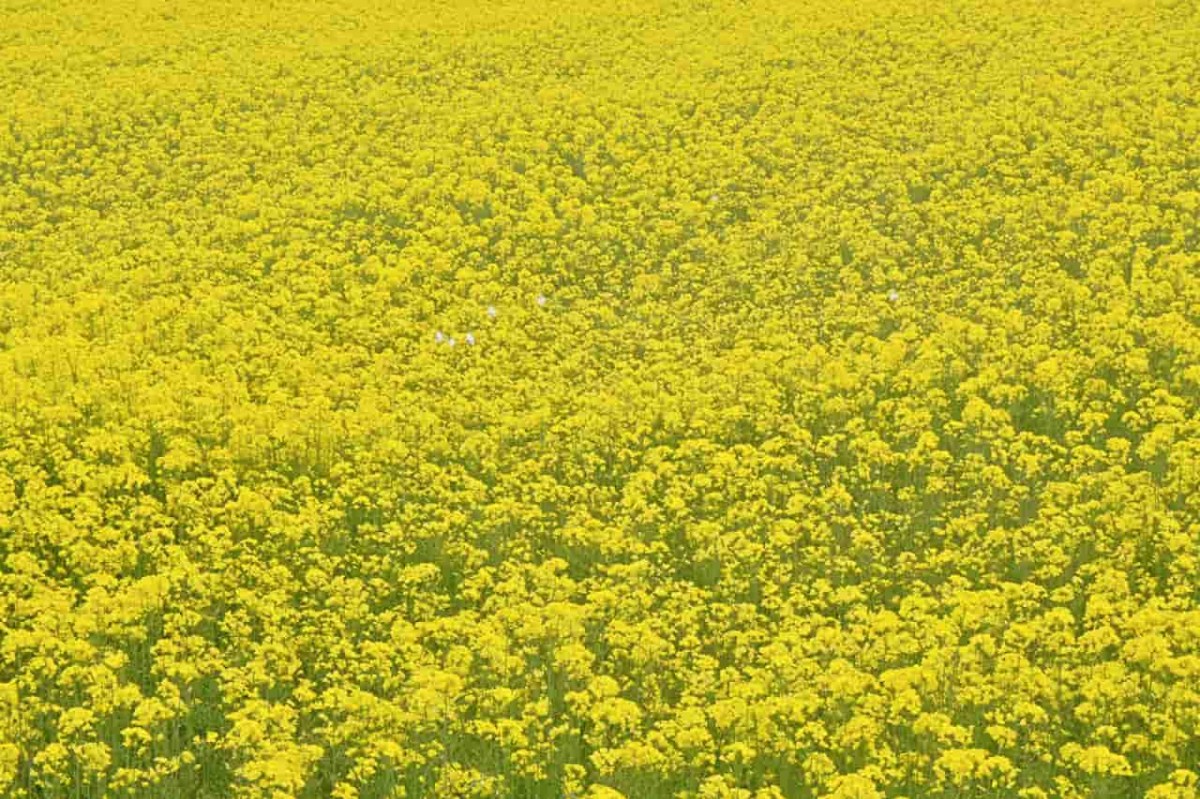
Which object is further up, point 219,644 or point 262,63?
point 262,63

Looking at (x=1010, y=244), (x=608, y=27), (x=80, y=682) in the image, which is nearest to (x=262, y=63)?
(x=608, y=27)

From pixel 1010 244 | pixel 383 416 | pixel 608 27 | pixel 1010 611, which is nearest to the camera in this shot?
pixel 1010 611

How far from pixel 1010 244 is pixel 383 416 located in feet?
28.7

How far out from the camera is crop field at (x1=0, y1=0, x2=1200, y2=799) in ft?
31.5

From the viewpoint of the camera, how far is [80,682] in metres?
10.0

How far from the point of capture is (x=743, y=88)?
27.0 m

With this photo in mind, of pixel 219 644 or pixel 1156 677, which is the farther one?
pixel 219 644

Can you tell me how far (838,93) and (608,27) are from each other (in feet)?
24.4

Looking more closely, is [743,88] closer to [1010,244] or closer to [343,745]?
[1010,244]

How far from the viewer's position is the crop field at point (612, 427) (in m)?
9.59

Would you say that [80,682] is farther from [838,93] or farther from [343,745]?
[838,93]

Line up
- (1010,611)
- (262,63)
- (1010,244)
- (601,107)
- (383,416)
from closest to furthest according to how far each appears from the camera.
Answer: (1010,611), (383,416), (1010,244), (601,107), (262,63)

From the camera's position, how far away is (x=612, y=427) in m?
14.9

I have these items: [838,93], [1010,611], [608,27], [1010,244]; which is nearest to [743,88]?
[838,93]
